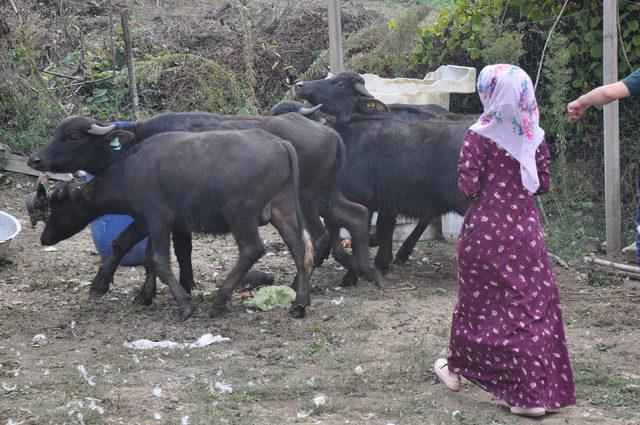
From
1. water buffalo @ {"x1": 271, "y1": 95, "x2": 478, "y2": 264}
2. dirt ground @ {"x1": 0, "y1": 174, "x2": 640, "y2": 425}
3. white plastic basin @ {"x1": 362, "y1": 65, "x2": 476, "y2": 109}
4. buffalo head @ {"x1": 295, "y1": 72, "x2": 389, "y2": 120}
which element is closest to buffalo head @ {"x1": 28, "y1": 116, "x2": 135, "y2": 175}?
dirt ground @ {"x1": 0, "y1": 174, "x2": 640, "y2": 425}

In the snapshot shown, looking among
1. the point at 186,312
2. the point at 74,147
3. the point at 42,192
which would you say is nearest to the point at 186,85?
the point at 42,192

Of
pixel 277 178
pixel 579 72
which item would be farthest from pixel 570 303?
pixel 579 72

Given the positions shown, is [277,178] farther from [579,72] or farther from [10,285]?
[579,72]

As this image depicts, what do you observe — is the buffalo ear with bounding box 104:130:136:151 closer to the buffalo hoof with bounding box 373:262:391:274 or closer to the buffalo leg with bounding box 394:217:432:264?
the buffalo hoof with bounding box 373:262:391:274

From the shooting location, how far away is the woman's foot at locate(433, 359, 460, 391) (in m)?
5.28

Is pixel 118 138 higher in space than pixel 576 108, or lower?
lower

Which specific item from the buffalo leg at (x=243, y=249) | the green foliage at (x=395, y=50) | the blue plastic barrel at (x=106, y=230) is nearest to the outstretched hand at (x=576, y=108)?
the buffalo leg at (x=243, y=249)

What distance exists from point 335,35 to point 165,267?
135 inches

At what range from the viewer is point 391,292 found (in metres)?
7.78

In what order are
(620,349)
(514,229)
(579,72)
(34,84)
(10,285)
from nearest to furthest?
(514,229) → (620,349) → (10,285) → (579,72) → (34,84)

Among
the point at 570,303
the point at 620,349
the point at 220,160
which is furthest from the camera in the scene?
the point at 570,303

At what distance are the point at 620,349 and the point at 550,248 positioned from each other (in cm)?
289

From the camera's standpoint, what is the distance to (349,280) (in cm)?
806

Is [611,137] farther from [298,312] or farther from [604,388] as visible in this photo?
[604,388]
